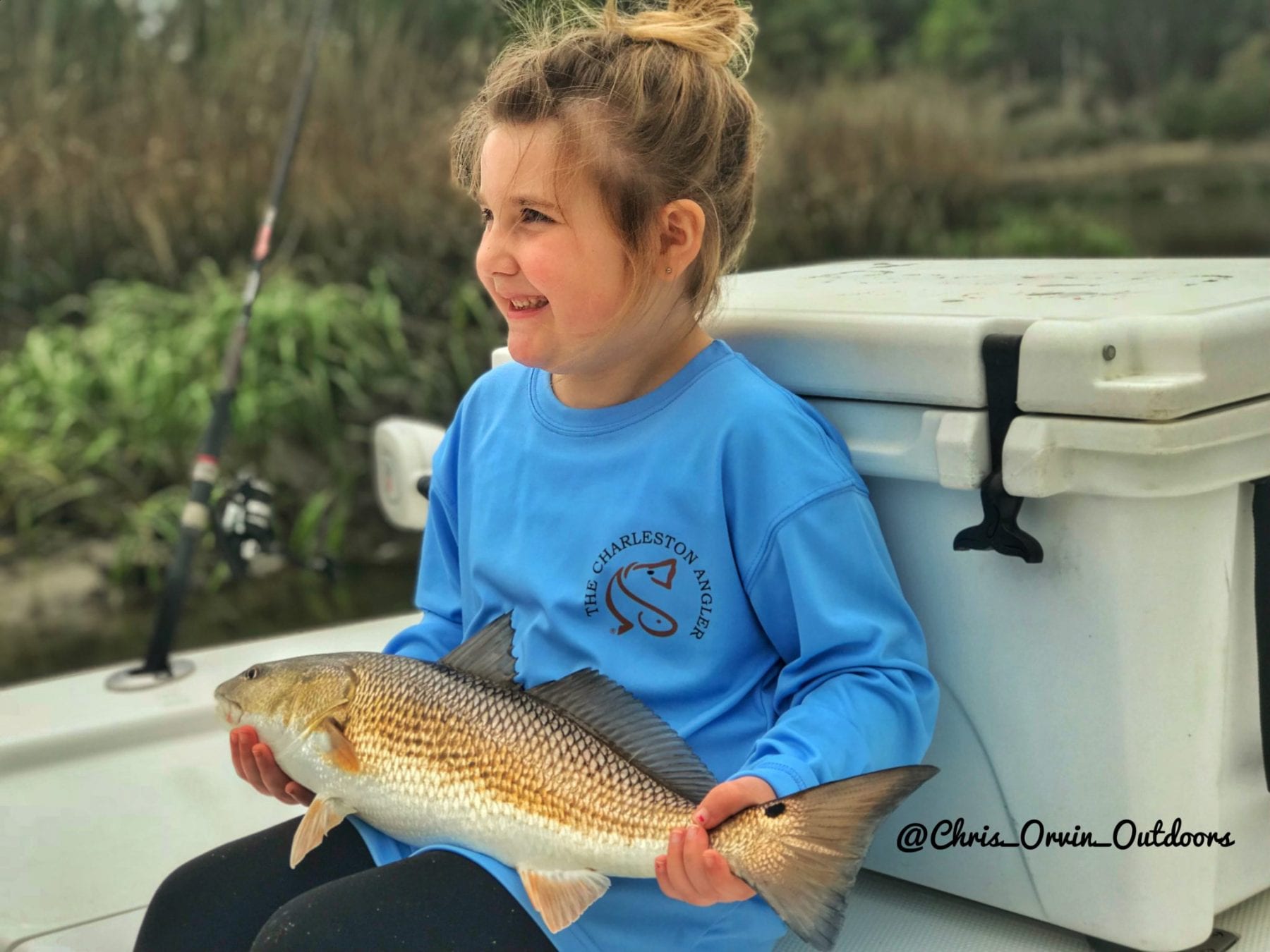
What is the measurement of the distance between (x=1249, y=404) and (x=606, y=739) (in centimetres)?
49

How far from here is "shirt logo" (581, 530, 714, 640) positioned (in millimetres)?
972

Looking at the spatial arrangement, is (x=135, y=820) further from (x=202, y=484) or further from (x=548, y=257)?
(x=548, y=257)

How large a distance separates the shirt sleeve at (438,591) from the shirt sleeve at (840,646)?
33 cm

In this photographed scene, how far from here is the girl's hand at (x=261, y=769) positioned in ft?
3.31

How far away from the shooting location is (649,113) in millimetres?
983

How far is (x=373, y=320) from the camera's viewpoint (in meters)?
4.43

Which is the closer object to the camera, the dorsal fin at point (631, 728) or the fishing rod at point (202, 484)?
the dorsal fin at point (631, 728)

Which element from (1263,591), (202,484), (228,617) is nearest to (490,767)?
(1263,591)

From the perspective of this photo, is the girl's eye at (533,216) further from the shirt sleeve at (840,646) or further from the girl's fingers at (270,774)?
the girl's fingers at (270,774)

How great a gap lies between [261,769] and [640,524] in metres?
0.34

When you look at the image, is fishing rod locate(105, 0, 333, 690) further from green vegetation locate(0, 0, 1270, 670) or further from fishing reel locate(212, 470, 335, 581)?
green vegetation locate(0, 0, 1270, 670)
